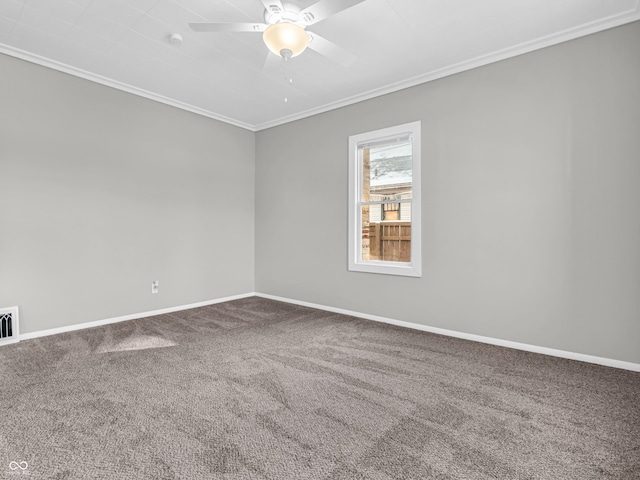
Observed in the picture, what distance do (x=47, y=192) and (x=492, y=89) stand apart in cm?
435

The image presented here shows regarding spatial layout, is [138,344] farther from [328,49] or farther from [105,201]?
[328,49]

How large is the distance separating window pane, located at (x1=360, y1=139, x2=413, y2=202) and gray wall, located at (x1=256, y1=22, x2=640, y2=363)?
0.89 feet

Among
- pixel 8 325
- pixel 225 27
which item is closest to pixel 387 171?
pixel 225 27

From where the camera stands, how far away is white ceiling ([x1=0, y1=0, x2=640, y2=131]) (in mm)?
2469

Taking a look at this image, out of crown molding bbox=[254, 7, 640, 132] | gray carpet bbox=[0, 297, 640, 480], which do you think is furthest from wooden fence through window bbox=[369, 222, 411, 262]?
crown molding bbox=[254, 7, 640, 132]

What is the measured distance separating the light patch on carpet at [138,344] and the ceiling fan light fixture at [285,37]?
103 inches

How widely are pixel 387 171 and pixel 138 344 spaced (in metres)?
3.16

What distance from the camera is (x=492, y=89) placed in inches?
124

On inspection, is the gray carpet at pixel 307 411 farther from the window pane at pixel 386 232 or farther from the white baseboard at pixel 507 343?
the window pane at pixel 386 232

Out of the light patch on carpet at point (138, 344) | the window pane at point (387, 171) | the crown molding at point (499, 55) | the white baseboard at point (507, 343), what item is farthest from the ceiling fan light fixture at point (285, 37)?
the white baseboard at point (507, 343)

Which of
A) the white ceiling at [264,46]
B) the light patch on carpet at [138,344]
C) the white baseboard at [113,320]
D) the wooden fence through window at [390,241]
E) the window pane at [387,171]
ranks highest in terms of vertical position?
the white ceiling at [264,46]

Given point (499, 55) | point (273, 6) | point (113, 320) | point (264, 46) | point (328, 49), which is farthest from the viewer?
point (113, 320)

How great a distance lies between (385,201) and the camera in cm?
401

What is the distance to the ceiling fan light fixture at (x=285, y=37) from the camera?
7.00 feet
